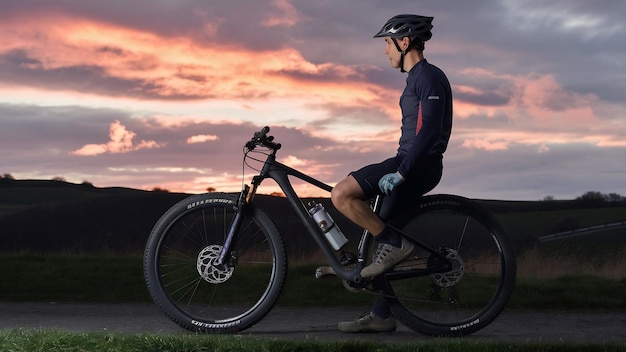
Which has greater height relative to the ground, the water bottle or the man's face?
the man's face

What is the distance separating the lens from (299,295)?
10797 millimetres

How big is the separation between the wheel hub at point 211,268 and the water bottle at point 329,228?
813mm

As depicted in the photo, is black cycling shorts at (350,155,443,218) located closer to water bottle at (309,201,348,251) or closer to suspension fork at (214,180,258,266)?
water bottle at (309,201,348,251)

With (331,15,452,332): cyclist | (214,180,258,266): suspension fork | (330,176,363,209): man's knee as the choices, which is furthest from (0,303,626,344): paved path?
(330,176,363,209): man's knee

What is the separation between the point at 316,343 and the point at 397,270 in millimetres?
1098

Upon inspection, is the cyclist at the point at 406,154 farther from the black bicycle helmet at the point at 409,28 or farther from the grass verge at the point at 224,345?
the grass verge at the point at 224,345

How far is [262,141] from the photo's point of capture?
7281 mm

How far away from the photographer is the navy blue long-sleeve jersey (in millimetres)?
6840

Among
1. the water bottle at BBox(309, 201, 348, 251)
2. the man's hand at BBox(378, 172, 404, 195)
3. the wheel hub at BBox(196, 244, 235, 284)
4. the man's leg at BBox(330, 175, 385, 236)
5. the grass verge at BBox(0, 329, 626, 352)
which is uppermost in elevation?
the man's hand at BBox(378, 172, 404, 195)

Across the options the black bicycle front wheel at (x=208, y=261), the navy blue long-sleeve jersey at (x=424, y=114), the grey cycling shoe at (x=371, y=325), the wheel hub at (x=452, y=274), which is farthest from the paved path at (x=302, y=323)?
Answer: the navy blue long-sleeve jersey at (x=424, y=114)

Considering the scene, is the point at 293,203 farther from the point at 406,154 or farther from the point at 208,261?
the point at 406,154

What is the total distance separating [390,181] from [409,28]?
49.7 inches

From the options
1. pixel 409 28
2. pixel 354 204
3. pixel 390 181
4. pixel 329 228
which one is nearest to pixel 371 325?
pixel 329 228

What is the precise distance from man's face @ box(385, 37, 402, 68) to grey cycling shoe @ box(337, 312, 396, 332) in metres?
2.21
